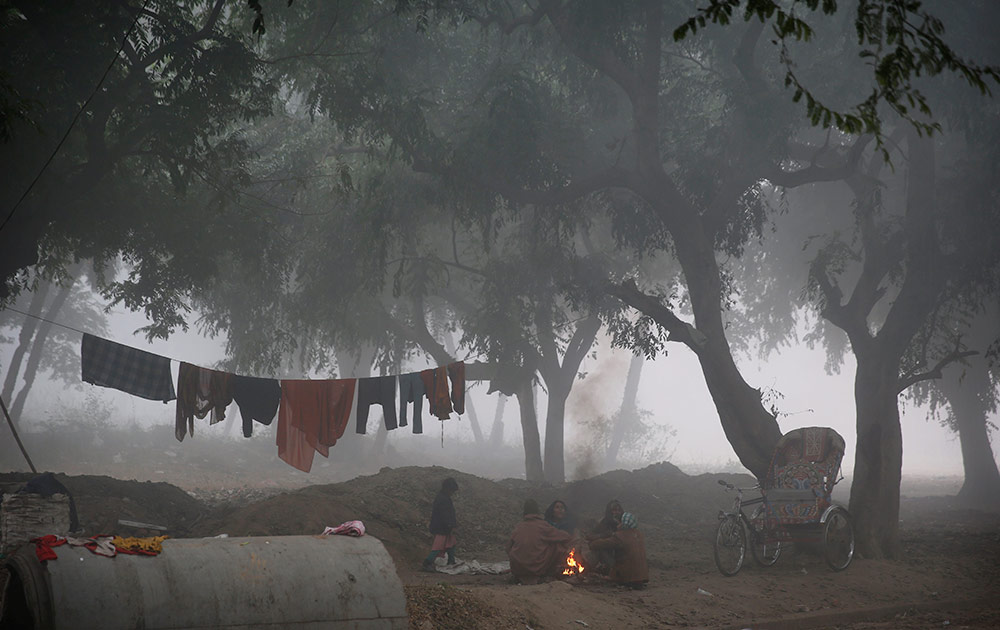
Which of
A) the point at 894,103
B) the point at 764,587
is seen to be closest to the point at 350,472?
the point at 764,587

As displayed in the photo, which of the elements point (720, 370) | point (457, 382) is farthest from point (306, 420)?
point (720, 370)

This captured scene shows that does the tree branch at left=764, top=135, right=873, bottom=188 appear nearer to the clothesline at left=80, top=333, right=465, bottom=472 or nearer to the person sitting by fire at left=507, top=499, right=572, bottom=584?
the clothesline at left=80, top=333, right=465, bottom=472

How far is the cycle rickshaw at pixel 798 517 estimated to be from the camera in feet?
40.2

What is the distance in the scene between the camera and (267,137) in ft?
77.4

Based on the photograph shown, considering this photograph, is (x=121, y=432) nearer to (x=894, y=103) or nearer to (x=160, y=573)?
(x=160, y=573)

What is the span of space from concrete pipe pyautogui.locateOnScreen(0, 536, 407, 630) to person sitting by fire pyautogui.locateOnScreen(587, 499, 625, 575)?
4343 millimetres

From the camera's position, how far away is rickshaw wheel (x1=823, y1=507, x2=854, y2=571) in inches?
496

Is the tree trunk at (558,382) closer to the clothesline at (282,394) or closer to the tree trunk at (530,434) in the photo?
the tree trunk at (530,434)

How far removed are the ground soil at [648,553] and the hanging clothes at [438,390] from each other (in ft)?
6.43

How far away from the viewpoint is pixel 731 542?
480 inches

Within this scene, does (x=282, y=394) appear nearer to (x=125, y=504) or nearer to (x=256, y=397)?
(x=256, y=397)

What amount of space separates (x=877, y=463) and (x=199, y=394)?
12276 millimetres

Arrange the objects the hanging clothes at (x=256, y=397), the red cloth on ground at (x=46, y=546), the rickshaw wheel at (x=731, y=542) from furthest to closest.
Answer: the hanging clothes at (x=256, y=397) < the rickshaw wheel at (x=731, y=542) < the red cloth on ground at (x=46, y=546)

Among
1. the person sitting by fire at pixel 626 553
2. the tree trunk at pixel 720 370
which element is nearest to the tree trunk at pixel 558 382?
Answer: the tree trunk at pixel 720 370
